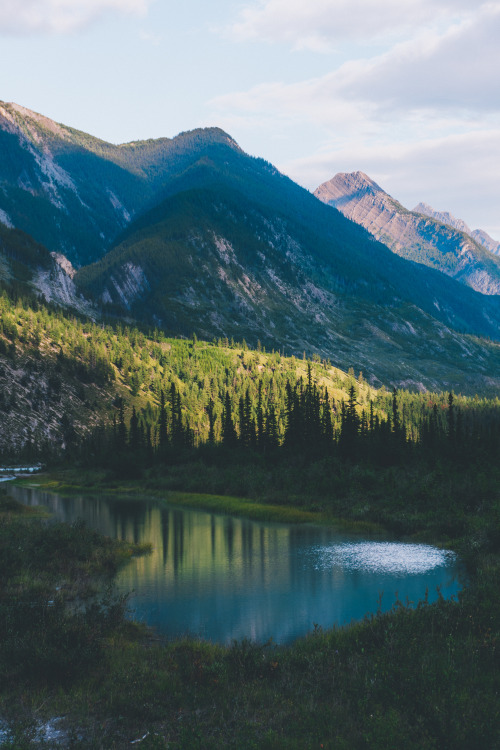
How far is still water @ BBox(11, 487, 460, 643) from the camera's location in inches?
1214

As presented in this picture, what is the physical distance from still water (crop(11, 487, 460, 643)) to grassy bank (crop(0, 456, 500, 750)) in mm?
3778

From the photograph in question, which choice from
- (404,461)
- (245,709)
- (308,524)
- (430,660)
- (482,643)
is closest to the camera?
(245,709)

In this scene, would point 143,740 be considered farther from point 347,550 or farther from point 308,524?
point 308,524

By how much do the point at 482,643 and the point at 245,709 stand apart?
10.1 metres

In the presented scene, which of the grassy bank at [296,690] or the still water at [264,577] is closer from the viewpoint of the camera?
the grassy bank at [296,690]

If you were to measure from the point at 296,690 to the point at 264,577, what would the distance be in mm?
20596

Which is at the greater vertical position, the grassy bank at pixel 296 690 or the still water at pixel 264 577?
the grassy bank at pixel 296 690

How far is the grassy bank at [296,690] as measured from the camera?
660 inches

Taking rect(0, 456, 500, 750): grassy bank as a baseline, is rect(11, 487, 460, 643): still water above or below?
below

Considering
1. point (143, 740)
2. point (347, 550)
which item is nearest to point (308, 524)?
point (347, 550)

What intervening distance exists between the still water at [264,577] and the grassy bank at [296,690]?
12.4 feet

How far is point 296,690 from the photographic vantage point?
19719 millimetres

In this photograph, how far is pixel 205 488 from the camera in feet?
284

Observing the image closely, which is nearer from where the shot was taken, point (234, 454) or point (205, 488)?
point (205, 488)
